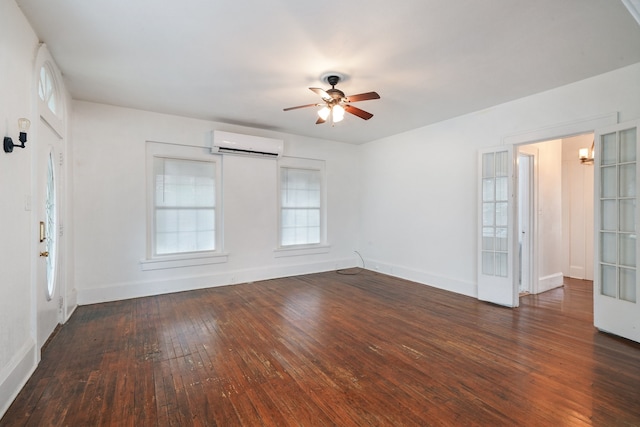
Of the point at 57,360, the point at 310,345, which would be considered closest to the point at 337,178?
the point at 310,345

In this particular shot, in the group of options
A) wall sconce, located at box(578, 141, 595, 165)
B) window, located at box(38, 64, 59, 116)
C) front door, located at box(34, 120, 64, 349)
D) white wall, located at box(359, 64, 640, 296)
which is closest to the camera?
front door, located at box(34, 120, 64, 349)

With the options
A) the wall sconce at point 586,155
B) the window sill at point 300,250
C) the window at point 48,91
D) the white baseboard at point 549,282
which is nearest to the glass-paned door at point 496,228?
the white baseboard at point 549,282

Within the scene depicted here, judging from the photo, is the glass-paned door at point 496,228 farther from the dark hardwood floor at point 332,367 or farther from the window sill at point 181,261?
the window sill at point 181,261

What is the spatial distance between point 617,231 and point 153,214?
580cm

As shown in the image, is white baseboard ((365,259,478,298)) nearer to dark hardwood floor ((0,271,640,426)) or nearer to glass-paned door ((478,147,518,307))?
glass-paned door ((478,147,518,307))

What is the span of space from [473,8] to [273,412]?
122 inches

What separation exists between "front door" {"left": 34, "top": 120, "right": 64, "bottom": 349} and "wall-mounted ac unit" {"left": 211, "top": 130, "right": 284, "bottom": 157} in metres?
1.96

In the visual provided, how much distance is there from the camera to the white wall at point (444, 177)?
3.29 metres

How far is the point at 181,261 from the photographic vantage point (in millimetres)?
4711

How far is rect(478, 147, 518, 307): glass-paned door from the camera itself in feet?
13.0

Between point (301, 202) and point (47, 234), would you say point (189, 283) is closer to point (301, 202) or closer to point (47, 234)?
point (47, 234)

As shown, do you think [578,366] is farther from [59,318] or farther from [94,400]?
[59,318]

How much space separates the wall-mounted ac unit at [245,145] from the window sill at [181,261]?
5.72ft

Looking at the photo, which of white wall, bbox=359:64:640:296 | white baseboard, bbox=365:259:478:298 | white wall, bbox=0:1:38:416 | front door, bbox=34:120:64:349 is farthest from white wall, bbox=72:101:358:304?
white wall, bbox=0:1:38:416
